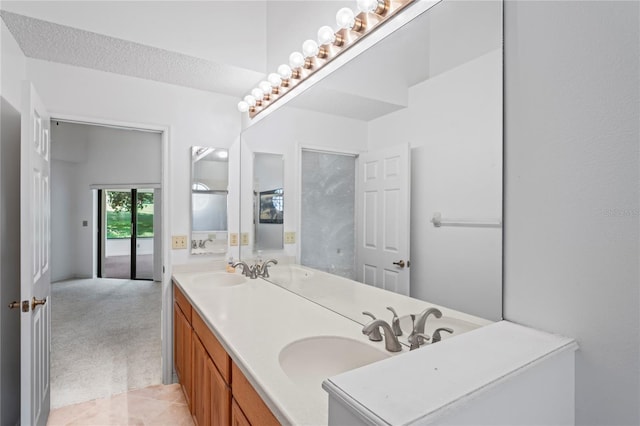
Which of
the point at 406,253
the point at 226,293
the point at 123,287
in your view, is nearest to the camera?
the point at 406,253

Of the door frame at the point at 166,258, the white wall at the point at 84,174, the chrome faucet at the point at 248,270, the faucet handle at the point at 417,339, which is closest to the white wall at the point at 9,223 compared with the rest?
the door frame at the point at 166,258

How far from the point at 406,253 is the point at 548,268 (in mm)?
439

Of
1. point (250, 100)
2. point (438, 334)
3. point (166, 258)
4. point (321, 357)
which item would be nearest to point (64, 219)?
point (166, 258)

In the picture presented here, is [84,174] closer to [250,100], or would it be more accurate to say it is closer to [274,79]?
[250,100]

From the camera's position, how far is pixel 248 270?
2.46m

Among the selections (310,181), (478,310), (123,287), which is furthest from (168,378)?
(123,287)

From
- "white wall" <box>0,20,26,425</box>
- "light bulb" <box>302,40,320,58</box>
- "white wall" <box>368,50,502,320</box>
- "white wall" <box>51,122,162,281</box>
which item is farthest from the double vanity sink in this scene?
"white wall" <box>51,122,162,281</box>

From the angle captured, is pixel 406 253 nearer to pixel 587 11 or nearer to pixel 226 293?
pixel 587 11

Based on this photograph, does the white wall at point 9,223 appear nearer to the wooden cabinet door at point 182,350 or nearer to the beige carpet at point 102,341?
the beige carpet at point 102,341

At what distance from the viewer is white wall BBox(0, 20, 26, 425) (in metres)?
1.74

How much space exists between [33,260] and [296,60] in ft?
5.60

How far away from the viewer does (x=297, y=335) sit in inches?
50.1

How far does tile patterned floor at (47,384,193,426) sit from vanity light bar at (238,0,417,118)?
6.74ft

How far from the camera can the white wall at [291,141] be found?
152cm
